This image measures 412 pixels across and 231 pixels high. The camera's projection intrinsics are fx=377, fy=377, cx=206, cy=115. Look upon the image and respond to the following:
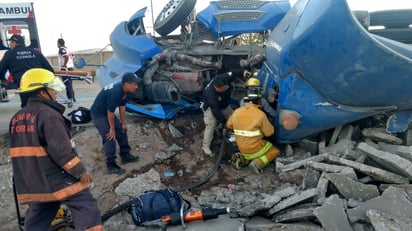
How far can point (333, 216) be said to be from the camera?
10.0 feet

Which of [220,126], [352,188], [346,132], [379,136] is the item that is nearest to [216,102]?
[220,126]

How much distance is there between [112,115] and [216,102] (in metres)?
1.49

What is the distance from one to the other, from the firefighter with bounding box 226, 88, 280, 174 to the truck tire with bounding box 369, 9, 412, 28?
165cm

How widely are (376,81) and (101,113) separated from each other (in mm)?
3269

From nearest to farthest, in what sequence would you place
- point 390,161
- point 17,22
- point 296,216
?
point 296,216, point 390,161, point 17,22

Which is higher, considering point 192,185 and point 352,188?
point 352,188

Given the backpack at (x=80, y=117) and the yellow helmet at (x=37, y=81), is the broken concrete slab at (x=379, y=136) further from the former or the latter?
the backpack at (x=80, y=117)

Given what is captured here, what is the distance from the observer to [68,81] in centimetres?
864

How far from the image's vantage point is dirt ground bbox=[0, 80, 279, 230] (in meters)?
4.57

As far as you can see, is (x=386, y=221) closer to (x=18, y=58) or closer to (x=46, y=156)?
(x=46, y=156)

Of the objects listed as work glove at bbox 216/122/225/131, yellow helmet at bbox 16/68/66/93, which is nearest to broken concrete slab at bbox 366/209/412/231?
yellow helmet at bbox 16/68/66/93

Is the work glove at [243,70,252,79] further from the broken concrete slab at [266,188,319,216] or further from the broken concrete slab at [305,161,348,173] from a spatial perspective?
the broken concrete slab at [266,188,319,216]

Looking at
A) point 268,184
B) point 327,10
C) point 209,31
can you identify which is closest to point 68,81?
point 209,31

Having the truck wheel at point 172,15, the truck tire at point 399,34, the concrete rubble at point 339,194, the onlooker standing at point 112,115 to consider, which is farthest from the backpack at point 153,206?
the truck wheel at point 172,15
